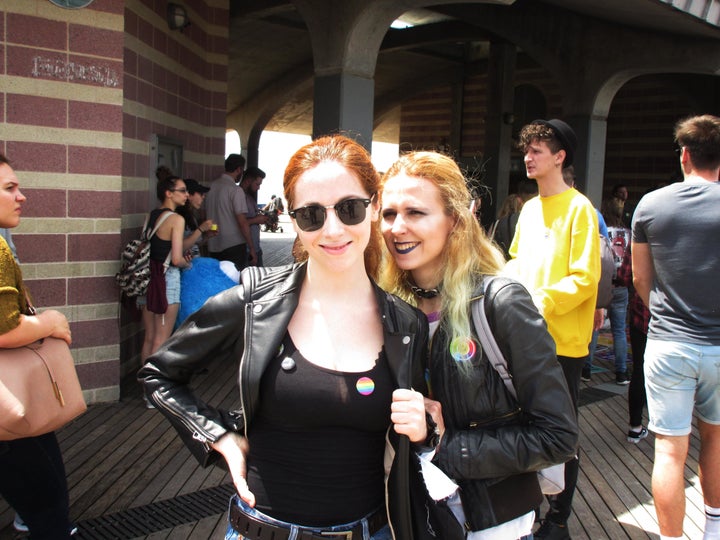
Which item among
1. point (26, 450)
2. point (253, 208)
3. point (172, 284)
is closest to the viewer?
point (26, 450)

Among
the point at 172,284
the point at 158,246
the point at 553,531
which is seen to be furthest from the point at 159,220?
the point at 553,531

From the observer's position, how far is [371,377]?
164 cm

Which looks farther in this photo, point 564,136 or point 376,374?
point 564,136

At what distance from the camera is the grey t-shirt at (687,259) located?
3018 mm

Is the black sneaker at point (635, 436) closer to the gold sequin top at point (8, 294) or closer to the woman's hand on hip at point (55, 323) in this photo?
the woman's hand on hip at point (55, 323)

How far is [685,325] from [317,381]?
2.16m

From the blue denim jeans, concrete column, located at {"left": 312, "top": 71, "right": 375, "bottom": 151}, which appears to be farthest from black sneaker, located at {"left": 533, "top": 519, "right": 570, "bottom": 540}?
concrete column, located at {"left": 312, "top": 71, "right": 375, "bottom": 151}

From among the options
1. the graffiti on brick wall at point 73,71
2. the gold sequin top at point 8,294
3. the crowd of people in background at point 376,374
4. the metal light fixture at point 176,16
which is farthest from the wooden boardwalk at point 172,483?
the metal light fixture at point 176,16

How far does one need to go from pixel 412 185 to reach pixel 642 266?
76.1 inches

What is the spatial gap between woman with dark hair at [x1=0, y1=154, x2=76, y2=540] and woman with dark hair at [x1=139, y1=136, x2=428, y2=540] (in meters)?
1.09

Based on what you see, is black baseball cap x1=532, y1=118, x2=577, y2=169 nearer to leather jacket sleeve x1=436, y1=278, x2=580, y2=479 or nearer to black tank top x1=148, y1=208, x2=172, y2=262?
leather jacket sleeve x1=436, y1=278, x2=580, y2=479

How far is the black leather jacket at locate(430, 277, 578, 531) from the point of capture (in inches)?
66.6

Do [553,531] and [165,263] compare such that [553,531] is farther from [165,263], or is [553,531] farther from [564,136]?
[165,263]

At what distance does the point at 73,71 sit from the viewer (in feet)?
16.5
